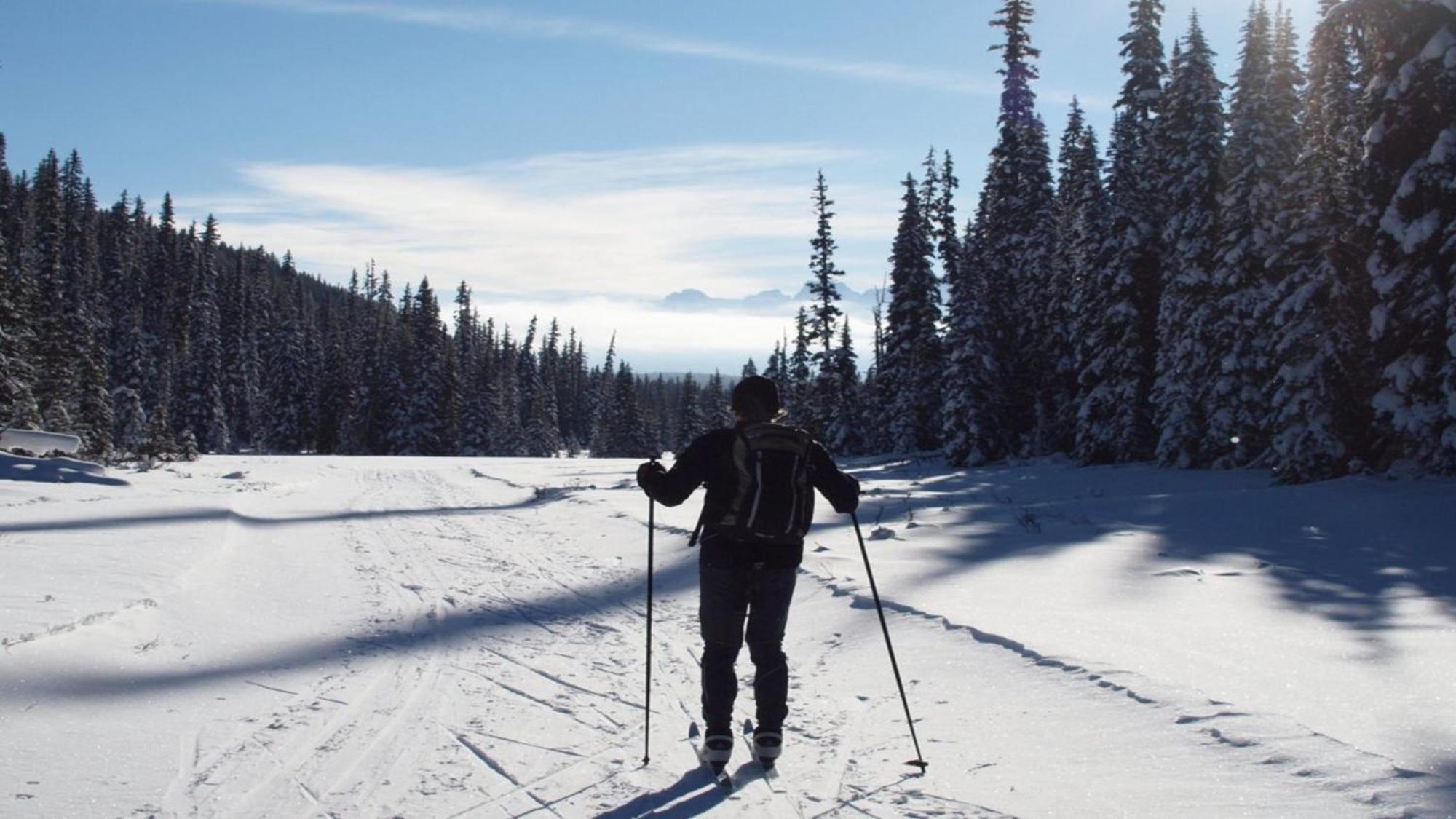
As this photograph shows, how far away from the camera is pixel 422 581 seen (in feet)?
38.0

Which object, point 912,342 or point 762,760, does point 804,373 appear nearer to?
point 912,342

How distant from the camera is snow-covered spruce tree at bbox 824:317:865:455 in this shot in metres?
51.6

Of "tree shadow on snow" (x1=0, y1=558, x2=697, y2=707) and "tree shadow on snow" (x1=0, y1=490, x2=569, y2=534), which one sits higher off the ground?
"tree shadow on snow" (x1=0, y1=490, x2=569, y2=534)

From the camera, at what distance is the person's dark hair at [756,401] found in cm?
562

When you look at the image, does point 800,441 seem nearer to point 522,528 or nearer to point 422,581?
point 422,581

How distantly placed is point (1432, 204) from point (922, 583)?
15654 mm

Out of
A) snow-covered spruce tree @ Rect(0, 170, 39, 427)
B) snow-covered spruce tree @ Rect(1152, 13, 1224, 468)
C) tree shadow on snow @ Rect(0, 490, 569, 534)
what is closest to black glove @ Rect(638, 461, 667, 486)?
tree shadow on snow @ Rect(0, 490, 569, 534)

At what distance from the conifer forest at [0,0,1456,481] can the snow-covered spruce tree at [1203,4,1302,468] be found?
0.26 feet

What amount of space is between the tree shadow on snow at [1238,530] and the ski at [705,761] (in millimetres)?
4803

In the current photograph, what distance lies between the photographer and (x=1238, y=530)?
17.5 metres

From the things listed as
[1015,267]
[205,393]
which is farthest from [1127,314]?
[205,393]

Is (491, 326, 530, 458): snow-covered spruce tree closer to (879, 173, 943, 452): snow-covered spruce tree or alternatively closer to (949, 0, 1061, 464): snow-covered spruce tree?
(879, 173, 943, 452): snow-covered spruce tree

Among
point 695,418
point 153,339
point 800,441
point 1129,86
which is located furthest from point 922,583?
point 153,339

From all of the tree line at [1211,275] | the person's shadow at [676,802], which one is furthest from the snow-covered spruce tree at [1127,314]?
the person's shadow at [676,802]
